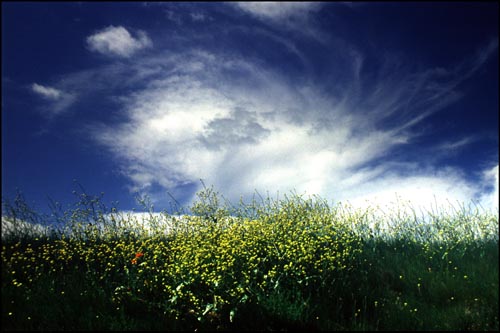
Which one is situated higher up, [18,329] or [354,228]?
[354,228]

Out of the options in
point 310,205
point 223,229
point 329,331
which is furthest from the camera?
point 310,205

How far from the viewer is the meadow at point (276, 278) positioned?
18.5 feet

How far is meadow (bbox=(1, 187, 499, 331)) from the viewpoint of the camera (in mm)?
5648

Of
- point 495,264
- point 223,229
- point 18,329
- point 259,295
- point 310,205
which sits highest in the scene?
point 310,205

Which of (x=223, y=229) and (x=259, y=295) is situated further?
(x=223, y=229)

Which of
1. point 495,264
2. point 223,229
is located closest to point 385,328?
point 495,264

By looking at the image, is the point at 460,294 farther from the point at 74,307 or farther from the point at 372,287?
the point at 74,307

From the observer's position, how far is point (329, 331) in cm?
538

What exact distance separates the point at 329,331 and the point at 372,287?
155cm

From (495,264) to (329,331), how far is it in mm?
3705

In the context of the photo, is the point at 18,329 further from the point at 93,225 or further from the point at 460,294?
the point at 460,294

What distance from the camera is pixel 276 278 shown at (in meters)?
6.22

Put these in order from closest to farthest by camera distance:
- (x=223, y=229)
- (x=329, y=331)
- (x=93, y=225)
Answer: (x=329, y=331) → (x=223, y=229) → (x=93, y=225)

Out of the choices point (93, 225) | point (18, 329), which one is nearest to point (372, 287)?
point (18, 329)
